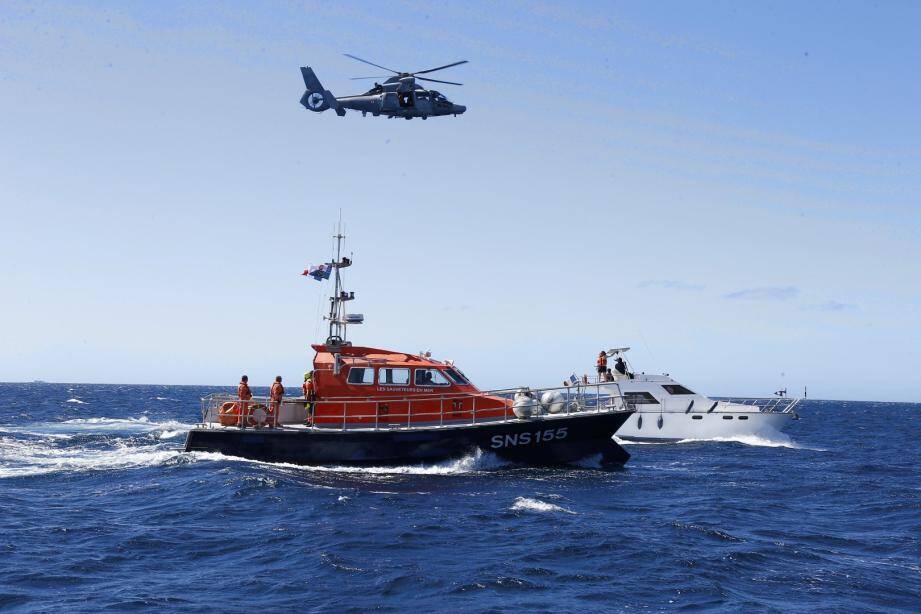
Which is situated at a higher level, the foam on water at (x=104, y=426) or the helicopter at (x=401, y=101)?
the helicopter at (x=401, y=101)

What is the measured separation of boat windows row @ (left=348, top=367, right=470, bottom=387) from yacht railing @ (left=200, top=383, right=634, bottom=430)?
43 centimetres

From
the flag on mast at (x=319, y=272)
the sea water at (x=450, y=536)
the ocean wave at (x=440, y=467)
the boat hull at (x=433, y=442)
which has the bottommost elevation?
the sea water at (x=450, y=536)

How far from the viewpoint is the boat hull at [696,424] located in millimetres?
35844

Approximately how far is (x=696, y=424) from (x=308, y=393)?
20.2m

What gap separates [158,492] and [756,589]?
48.6 ft

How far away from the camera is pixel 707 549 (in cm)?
1488

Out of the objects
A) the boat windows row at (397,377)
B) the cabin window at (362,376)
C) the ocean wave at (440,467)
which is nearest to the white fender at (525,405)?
the ocean wave at (440,467)

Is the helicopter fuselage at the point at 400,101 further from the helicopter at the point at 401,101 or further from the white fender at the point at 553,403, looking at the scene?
the white fender at the point at 553,403

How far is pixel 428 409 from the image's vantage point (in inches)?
920

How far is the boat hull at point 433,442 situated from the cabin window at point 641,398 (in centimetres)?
1288

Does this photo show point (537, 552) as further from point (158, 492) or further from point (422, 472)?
point (158, 492)

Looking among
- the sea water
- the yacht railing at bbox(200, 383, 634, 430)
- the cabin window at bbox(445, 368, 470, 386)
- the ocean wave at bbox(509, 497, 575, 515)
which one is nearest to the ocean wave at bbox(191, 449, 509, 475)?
the sea water

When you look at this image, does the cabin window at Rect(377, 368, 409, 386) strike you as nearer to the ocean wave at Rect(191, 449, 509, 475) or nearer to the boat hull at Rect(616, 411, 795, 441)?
the ocean wave at Rect(191, 449, 509, 475)

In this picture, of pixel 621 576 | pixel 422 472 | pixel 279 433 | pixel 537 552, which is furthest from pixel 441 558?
pixel 279 433
